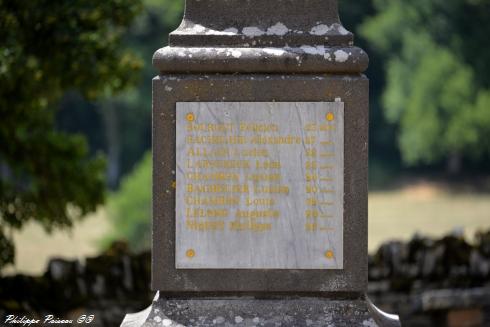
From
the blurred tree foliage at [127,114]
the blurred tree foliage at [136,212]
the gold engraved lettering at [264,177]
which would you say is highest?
the gold engraved lettering at [264,177]

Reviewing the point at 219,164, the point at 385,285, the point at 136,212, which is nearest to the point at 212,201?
the point at 219,164

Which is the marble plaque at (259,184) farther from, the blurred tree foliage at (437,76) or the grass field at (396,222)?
the blurred tree foliage at (437,76)

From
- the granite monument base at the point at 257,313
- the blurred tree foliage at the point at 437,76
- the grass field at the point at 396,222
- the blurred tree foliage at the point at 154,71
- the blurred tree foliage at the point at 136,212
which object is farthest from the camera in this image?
the blurred tree foliage at the point at 154,71

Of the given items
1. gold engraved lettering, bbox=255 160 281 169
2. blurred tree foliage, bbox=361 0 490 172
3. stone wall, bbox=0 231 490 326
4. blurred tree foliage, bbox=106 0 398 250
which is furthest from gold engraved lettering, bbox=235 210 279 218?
blurred tree foliage, bbox=106 0 398 250

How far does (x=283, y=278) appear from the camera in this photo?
5977 millimetres

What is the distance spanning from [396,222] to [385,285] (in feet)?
91.0

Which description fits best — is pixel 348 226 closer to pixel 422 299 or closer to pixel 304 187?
pixel 304 187

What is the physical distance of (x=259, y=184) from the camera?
19.5 feet

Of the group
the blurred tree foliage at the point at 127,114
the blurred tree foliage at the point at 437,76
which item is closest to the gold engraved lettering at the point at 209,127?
the blurred tree foliage at the point at 437,76

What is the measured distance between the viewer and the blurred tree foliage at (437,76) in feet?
149

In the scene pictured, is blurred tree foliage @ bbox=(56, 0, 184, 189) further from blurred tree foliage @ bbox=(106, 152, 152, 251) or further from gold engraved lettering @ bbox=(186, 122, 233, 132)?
gold engraved lettering @ bbox=(186, 122, 233, 132)

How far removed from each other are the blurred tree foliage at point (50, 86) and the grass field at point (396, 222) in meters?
14.1

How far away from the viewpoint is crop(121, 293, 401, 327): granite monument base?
590cm

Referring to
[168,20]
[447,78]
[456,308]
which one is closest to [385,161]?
[447,78]
